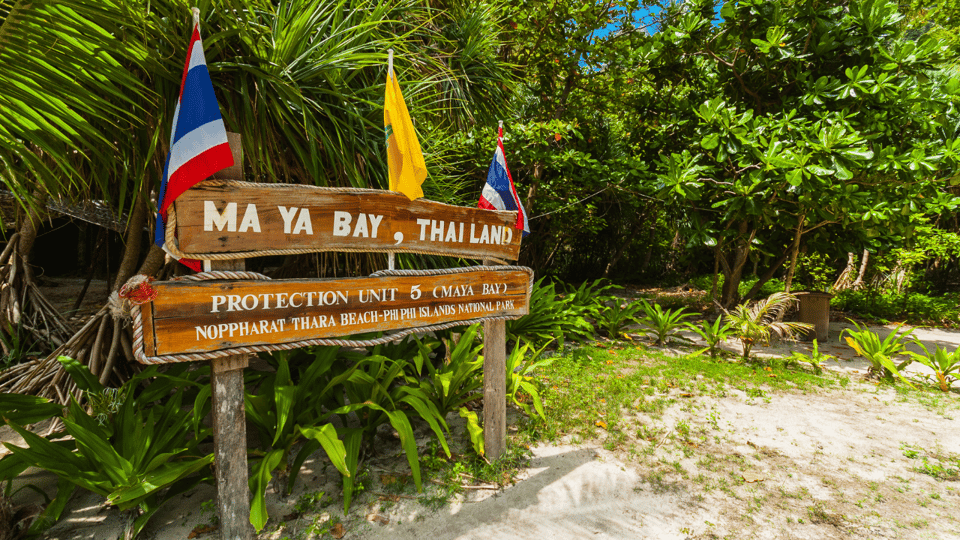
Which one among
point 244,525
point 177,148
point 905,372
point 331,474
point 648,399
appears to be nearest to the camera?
point 177,148

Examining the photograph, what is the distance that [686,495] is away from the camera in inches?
102

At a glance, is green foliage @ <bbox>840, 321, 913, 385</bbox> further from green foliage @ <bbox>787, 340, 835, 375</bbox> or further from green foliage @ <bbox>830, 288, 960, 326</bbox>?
green foliage @ <bbox>830, 288, 960, 326</bbox>

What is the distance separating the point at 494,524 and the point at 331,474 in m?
1.05

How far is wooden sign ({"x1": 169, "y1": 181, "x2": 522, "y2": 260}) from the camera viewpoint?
1824 millimetres

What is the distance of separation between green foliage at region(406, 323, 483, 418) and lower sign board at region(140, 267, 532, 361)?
750 mm

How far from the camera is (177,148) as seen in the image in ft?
5.65

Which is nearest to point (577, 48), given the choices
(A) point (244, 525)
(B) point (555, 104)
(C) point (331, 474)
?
(B) point (555, 104)

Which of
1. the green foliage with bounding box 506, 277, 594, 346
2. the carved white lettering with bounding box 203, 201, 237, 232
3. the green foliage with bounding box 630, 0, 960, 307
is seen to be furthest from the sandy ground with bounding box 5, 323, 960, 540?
the green foliage with bounding box 630, 0, 960, 307

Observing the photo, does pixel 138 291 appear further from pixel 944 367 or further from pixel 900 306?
pixel 900 306

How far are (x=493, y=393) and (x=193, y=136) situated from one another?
2.12 m

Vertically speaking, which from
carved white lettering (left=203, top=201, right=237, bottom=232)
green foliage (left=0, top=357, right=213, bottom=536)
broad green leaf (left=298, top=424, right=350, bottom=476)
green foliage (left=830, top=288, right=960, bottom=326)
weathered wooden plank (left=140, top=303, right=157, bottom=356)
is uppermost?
carved white lettering (left=203, top=201, right=237, bottom=232)

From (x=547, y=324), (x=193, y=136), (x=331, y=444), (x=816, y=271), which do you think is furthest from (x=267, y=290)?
(x=816, y=271)

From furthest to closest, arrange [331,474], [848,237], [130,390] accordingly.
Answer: [848,237] → [331,474] → [130,390]

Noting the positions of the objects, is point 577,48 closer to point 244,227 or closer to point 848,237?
point 848,237
